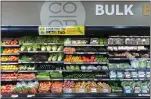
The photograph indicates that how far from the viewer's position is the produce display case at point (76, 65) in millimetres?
5082

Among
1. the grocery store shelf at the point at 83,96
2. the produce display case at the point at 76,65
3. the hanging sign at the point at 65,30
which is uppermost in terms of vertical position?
the hanging sign at the point at 65,30

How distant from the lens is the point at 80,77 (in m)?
5.23

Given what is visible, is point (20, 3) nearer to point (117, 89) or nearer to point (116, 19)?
point (116, 19)

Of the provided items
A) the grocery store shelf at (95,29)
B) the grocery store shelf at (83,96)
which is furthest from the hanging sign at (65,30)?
the grocery store shelf at (83,96)

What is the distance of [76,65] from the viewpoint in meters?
5.27

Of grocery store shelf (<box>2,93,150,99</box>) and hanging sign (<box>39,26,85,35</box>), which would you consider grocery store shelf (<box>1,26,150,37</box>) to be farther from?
grocery store shelf (<box>2,93,150,99</box>)

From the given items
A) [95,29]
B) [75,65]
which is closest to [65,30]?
[95,29]

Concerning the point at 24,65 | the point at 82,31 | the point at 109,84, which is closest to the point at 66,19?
the point at 82,31

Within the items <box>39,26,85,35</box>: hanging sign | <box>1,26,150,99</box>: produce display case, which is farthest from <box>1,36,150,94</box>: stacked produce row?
<box>39,26,85,35</box>: hanging sign

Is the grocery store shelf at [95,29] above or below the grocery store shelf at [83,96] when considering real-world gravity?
above

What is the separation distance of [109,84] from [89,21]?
1.52 meters

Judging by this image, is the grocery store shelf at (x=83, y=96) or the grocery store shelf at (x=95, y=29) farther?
the grocery store shelf at (x=83, y=96)

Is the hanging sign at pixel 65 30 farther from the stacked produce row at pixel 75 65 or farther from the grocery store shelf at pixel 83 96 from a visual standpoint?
the grocery store shelf at pixel 83 96

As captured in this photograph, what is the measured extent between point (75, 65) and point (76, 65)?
0.07 feet
